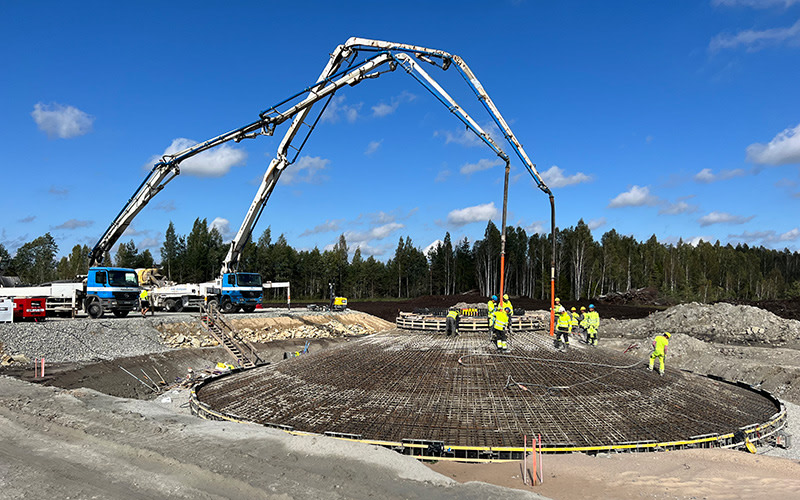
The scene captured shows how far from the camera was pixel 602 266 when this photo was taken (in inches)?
3947

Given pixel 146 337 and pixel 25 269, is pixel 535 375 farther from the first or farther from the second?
pixel 25 269

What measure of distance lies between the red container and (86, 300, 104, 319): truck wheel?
8.74 feet

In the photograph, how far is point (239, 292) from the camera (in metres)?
40.8

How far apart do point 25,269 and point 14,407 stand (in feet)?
342

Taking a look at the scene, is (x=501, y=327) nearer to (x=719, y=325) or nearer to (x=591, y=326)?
(x=591, y=326)

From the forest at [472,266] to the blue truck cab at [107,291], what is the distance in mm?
62593

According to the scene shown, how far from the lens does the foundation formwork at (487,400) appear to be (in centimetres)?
1313

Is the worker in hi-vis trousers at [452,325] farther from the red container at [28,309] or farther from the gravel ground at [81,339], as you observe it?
the red container at [28,309]

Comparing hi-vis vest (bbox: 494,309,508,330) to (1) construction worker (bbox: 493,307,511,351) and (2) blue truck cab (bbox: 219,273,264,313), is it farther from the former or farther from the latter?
(2) blue truck cab (bbox: 219,273,264,313)

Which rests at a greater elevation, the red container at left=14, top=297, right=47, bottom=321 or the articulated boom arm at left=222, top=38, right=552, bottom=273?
the articulated boom arm at left=222, top=38, right=552, bottom=273

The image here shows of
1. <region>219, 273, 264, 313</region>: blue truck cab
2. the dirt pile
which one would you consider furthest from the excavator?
the dirt pile

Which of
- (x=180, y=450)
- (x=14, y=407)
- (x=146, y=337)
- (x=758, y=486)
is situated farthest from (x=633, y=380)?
(x=146, y=337)

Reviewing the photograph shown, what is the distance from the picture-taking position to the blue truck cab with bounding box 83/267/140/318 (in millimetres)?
34125

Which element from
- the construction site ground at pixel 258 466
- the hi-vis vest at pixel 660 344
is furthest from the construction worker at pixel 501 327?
the hi-vis vest at pixel 660 344
